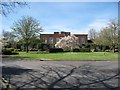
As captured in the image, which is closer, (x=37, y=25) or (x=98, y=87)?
(x=98, y=87)

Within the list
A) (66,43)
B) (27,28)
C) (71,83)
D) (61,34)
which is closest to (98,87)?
(71,83)

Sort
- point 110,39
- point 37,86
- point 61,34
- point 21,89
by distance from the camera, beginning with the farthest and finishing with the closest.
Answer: point 61,34 < point 110,39 < point 37,86 < point 21,89

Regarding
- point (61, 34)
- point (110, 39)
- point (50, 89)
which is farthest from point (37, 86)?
point (61, 34)

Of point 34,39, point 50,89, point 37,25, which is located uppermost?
point 37,25

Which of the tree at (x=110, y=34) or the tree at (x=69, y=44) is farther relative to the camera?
the tree at (x=69, y=44)

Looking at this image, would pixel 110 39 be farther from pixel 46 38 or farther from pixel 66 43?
pixel 46 38

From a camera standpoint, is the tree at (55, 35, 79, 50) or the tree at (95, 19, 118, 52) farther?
the tree at (55, 35, 79, 50)

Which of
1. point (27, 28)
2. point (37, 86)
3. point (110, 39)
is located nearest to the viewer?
point (37, 86)

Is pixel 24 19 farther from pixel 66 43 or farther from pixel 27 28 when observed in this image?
pixel 66 43

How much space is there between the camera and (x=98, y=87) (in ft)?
32.8

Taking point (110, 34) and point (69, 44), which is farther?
point (69, 44)

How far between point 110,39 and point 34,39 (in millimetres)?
18346

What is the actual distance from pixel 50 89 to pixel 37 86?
83 cm

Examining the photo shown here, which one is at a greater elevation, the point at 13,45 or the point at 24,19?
the point at 24,19
